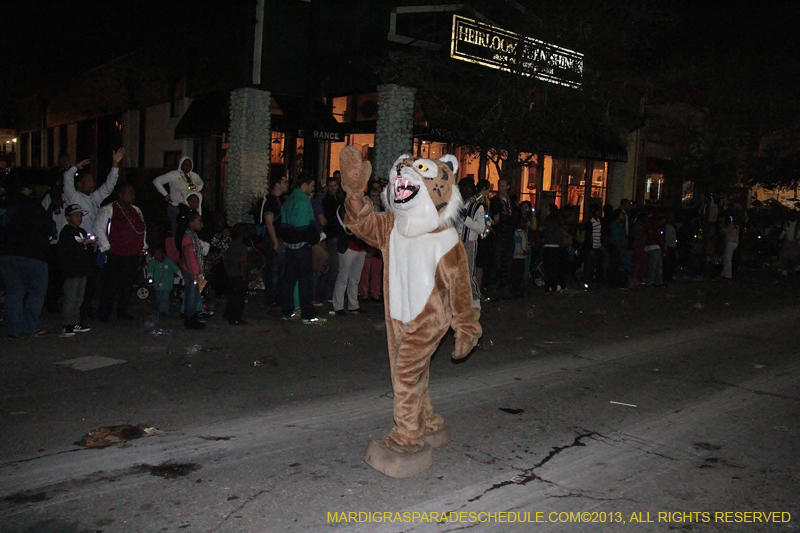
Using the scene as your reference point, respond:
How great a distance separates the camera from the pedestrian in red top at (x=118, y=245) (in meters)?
8.68

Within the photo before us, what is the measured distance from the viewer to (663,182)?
27.6 meters

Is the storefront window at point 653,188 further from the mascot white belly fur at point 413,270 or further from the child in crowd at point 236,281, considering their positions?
the mascot white belly fur at point 413,270

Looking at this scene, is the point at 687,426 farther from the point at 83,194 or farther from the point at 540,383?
the point at 83,194

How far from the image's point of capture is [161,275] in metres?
8.98

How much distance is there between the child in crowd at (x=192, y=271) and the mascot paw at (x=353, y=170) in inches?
181

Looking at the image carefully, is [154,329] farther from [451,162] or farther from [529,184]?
[529,184]

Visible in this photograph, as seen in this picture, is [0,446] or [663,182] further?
[663,182]

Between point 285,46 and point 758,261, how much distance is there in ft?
56.5

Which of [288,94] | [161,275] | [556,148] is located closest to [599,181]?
[556,148]

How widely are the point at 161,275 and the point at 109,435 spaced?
173 inches

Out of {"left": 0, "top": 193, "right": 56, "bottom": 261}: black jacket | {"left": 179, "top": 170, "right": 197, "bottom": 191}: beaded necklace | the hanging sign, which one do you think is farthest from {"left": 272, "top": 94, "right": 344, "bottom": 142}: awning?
{"left": 0, "top": 193, "right": 56, "bottom": 261}: black jacket

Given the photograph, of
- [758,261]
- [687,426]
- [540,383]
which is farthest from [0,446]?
[758,261]

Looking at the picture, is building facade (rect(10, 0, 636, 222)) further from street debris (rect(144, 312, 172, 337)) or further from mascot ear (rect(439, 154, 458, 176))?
mascot ear (rect(439, 154, 458, 176))

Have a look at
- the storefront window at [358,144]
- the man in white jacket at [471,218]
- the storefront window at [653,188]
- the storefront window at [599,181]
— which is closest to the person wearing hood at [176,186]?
the man in white jacket at [471,218]
